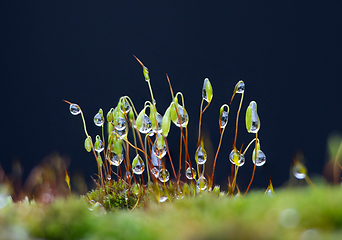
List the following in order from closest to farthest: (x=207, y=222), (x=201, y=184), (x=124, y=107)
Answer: (x=207, y=222), (x=201, y=184), (x=124, y=107)

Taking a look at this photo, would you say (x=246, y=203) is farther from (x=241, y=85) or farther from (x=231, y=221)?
(x=241, y=85)

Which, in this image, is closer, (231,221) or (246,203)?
(231,221)

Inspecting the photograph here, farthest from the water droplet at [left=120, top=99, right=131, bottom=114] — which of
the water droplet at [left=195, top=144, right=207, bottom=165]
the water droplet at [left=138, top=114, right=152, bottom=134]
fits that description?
the water droplet at [left=195, top=144, right=207, bottom=165]

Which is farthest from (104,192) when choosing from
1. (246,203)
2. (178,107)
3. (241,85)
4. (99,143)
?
(246,203)

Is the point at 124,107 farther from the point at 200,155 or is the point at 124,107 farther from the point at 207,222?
the point at 207,222

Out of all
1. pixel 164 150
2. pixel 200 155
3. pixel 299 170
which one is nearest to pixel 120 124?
pixel 164 150

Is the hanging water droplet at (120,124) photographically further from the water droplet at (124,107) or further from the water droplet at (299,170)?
the water droplet at (299,170)
